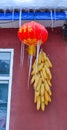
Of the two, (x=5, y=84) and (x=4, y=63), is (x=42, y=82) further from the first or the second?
→ (x=4, y=63)

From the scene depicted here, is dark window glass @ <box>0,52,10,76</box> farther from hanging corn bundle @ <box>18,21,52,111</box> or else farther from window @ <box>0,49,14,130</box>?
hanging corn bundle @ <box>18,21,52,111</box>

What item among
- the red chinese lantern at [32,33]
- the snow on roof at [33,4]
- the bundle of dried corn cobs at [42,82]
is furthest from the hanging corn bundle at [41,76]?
the snow on roof at [33,4]

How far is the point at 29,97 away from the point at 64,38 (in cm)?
124

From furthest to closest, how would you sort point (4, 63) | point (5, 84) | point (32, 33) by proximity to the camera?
point (4, 63) → point (5, 84) → point (32, 33)

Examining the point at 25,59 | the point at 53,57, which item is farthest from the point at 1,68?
the point at 53,57

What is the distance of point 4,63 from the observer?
7.23 metres

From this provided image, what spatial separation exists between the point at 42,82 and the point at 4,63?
2.78ft

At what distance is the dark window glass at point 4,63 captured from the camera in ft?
23.5

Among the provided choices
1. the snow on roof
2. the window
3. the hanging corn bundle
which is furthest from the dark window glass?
the snow on roof

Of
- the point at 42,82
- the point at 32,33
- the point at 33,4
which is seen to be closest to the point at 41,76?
the point at 42,82

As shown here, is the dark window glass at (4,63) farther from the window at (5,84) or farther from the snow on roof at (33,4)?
the snow on roof at (33,4)

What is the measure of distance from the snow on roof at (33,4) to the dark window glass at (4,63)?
2.99 ft

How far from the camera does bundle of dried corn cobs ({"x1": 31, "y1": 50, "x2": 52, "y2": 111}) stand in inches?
268

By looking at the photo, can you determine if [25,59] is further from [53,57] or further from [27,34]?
[27,34]
